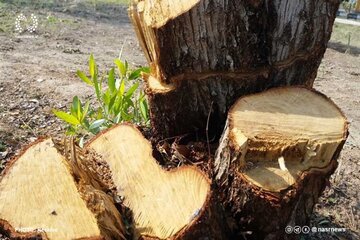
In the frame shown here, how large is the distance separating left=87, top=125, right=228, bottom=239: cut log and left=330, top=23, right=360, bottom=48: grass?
19.8 ft

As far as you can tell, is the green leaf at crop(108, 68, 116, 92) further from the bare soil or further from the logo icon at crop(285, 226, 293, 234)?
the logo icon at crop(285, 226, 293, 234)

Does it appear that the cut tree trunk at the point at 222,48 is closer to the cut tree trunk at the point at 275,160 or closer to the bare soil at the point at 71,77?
the cut tree trunk at the point at 275,160

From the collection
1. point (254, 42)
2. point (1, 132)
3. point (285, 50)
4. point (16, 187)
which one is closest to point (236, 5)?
point (254, 42)

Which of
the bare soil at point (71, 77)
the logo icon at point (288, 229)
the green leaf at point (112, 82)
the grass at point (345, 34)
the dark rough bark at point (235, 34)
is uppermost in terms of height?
the dark rough bark at point (235, 34)

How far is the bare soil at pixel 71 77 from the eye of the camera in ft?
7.87

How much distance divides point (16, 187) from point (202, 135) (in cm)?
81

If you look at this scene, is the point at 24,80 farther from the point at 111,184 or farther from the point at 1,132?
the point at 111,184

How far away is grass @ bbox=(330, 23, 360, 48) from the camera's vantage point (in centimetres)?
718

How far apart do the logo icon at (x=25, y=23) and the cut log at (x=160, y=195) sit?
4314mm

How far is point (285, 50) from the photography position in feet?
5.74

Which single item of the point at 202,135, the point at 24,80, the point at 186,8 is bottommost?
the point at 24,80

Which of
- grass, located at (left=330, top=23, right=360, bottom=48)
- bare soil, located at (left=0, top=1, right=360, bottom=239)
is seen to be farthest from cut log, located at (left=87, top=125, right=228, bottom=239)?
grass, located at (left=330, top=23, right=360, bottom=48)

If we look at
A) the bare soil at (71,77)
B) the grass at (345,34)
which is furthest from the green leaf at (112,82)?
the grass at (345,34)

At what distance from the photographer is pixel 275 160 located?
1527 mm
